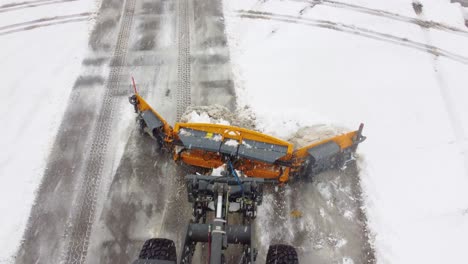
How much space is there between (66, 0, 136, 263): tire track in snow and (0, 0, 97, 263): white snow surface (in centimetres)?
92

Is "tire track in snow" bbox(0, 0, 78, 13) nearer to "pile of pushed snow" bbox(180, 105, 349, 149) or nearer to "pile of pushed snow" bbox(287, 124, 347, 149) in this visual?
"pile of pushed snow" bbox(180, 105, 349, 149)

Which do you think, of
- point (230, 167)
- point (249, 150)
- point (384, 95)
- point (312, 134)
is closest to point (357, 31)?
point (384, 95)

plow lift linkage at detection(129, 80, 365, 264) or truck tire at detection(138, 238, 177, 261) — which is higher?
plow lift linkage at detection(129, 80, 365, 264)

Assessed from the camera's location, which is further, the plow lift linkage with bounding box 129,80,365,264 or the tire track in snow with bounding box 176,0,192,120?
the tire track in snow with bounding box 176,0,192,120

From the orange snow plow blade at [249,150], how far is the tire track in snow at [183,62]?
1.61 meters

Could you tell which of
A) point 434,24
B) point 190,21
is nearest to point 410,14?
point 434,24

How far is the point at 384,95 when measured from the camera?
9.37m

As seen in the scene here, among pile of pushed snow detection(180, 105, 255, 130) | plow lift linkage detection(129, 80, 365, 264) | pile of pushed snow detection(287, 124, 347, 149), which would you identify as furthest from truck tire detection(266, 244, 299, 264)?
pile of pushed snow detection(180, 105, 255, 130)

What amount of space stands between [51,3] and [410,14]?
1048cm

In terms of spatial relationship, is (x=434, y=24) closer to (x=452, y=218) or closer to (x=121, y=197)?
(x=452, y=218)

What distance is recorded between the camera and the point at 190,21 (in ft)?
36.8

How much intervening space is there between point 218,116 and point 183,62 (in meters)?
2.24

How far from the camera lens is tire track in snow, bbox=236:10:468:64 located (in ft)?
34.2

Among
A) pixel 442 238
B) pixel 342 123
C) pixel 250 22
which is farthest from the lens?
pixel 250 22
